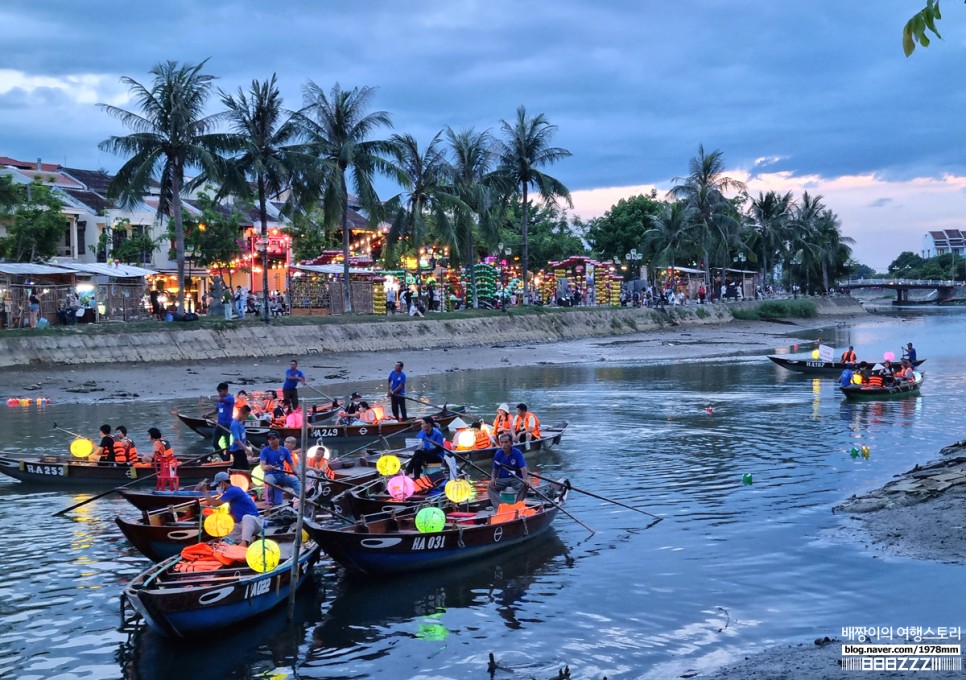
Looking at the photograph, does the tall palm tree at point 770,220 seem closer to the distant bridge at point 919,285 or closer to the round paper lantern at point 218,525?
the distant bridge at point 919,285

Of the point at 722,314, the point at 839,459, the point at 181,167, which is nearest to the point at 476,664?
the point at 839,459

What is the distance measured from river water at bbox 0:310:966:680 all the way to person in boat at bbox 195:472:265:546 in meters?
1.19

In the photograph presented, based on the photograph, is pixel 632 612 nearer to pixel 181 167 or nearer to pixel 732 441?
pixel 732 441

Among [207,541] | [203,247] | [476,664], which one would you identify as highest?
[203,247]

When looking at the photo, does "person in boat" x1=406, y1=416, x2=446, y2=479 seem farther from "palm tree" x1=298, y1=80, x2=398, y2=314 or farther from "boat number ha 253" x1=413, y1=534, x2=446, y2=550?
"palm tree" x1=298, y1=80, x2=398, y2=314

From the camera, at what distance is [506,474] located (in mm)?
16422

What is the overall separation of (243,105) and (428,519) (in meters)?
33.8

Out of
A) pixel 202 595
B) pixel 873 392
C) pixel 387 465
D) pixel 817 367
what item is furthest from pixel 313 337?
pixel 202 595

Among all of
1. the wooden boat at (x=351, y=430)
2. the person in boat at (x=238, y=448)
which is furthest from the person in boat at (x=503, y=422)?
the person in boat at (x=238, y=448)

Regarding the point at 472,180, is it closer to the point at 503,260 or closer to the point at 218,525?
the point at 503,260

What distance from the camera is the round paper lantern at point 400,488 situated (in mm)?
15914

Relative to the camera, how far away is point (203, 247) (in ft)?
181

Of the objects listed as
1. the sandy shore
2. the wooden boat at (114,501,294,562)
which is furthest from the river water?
the sandy shore

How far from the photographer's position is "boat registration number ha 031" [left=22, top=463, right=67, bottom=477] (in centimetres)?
1972
